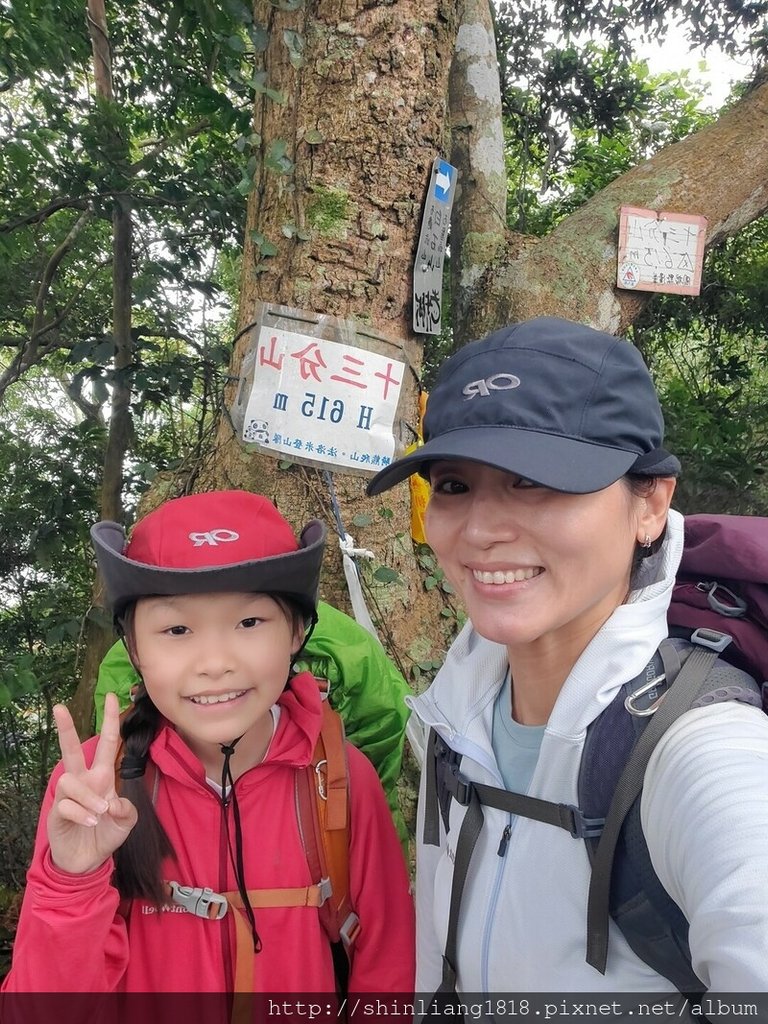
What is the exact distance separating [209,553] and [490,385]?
0.64 meters

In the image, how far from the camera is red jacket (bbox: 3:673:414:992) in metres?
1.28

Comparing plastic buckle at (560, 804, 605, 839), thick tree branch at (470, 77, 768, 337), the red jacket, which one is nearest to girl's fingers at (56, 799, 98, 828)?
the red jacket

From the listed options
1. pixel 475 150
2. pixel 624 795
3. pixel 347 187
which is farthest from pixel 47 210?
pixel 624 795

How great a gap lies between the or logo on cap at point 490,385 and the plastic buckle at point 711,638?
1.47 ft

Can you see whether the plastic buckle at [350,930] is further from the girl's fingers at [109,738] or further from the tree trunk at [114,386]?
the tree trunk at [114,386]

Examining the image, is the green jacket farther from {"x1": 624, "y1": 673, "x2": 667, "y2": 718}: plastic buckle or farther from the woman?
{"x1": 624, "y1": 673, "x2": 667, "y2": 718}: plastic buckle

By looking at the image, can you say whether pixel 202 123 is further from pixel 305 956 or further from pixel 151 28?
pixel 305 956

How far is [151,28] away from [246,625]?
12.0 feet

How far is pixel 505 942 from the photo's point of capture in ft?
3.42

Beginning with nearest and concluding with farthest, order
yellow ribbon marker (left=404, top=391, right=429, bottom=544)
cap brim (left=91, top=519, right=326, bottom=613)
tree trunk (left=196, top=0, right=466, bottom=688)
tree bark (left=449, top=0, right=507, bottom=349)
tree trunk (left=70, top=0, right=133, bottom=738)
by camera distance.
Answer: cap brim (left=91, top=519, right=326, bottom=613)
tree trunk (left=196, top=0, right=466, bottom=688)
yellow ribbon marker (left=404, top=391, right=429, bottom=544)
tree trunk (left=70, top=0, right=133, bottom=738)
tree bark (left=449, top=0, right=507, bottom=349)

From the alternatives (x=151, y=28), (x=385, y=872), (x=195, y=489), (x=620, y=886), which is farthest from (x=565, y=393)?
(x=151, y=28)

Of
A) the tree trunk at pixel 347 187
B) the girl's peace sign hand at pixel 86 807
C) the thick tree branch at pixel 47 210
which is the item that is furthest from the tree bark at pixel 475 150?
the girl's peace sign hand at pixel 86 807

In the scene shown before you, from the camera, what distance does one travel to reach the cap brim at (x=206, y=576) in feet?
3.98

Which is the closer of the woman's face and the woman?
the woman
